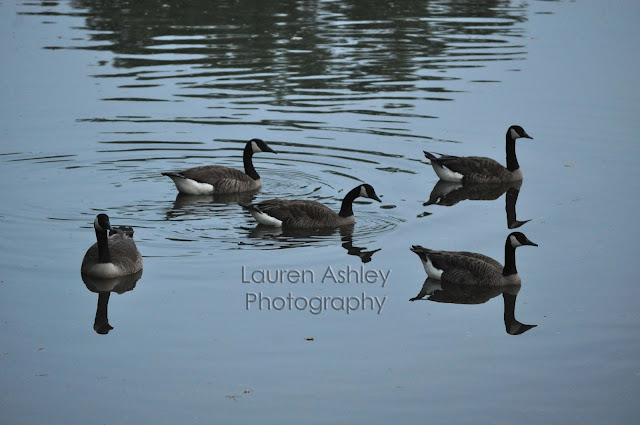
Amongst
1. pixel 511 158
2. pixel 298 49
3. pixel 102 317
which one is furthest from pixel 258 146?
pixel 298 49

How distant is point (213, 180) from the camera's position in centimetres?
1942

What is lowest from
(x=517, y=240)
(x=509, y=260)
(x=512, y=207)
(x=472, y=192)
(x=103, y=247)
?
(x=472, y=192)

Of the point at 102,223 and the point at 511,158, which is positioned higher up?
the point at 102,223

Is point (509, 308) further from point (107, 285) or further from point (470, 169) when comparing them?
point (470, 169)

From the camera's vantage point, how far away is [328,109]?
25.9 m

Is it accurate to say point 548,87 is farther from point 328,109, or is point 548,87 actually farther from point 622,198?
point 622,198

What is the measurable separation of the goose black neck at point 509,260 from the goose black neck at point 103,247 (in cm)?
545

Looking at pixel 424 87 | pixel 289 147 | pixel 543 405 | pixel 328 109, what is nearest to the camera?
pixel 543 405

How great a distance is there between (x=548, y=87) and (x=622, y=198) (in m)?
10.2

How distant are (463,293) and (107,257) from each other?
4924 millimetres

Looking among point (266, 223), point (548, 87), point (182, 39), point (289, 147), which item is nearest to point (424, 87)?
point (548, 87)

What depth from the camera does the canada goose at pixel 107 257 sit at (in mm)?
14508

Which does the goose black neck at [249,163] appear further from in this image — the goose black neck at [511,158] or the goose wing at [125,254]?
the goose wing at [125,254]

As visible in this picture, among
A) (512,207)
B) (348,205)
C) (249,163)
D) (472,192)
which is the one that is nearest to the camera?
(348,205)
